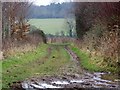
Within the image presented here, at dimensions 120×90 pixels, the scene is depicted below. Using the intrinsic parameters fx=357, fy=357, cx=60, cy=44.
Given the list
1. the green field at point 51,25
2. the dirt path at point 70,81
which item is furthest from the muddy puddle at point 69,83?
the green field at point 51,25

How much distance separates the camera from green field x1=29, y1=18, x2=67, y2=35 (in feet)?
16.9

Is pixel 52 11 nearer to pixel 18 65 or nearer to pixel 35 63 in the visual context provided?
pixel 35 63

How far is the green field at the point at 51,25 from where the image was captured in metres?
5.16

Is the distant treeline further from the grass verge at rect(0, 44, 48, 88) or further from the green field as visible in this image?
the grass verge at rect(0, 44, 48, 88)

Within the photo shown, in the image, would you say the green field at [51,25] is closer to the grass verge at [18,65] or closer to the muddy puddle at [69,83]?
the grass verge at [18,65]

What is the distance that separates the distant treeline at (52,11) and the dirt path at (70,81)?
481 millimetres

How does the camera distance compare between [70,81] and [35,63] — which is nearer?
[70,81]

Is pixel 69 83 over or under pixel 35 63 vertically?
under

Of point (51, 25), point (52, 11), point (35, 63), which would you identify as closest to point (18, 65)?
point (35, 63)

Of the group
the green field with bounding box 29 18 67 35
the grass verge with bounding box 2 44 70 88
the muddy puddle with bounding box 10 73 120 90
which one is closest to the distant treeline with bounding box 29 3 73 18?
the green field with bounding box 29 18 67 35

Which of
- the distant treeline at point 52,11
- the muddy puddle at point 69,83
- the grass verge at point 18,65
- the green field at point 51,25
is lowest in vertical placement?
the muddy puddle at point 69,83

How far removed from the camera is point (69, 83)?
5047 millimetres

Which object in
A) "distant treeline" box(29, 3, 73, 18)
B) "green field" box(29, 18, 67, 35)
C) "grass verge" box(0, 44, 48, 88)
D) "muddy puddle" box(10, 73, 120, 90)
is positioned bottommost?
"muddy puddle" box(10, 73, 120, 90)

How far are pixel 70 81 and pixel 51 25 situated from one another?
0.86m
